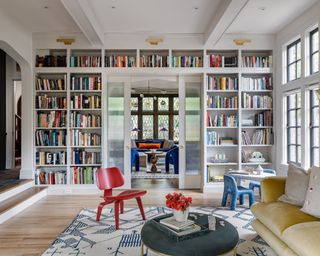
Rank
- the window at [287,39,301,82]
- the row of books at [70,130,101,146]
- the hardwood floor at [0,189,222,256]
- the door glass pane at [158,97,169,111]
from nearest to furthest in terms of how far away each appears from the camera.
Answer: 1. the hardwood floor at [0,189,222,256]
2. the window at [287,39,301,82]
3. the row of books at [70,130,101,146]
4. the door glass pane at [158,97,169,111]

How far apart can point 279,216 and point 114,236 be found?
6.20 ft

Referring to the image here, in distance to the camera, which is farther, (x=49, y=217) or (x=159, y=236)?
(x=49, y=217)

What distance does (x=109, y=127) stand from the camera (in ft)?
19.4

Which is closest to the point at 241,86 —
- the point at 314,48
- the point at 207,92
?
the point at 207,92

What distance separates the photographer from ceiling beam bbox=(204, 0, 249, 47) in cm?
375

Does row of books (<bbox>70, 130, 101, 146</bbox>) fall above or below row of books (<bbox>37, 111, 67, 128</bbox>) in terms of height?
below

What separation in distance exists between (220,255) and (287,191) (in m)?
1.41

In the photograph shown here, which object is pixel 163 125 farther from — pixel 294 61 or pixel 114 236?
pixel 114 236

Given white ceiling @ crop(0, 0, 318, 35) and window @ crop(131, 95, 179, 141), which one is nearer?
white ceiling @ crop(0, 0, 318, 35)

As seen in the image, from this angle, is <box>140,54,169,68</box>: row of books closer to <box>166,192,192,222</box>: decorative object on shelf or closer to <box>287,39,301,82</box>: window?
<box>287,39,301,82</box>: window

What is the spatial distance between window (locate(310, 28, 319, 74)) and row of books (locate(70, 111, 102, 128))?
13.2 ft

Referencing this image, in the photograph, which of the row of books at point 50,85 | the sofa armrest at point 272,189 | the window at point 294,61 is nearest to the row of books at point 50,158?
the row of books at point 50,85

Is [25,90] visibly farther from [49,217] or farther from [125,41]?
[49,217]

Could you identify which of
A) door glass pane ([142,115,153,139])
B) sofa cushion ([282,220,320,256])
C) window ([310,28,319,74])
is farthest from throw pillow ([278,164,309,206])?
door glass pane ([142,115,153,139])
